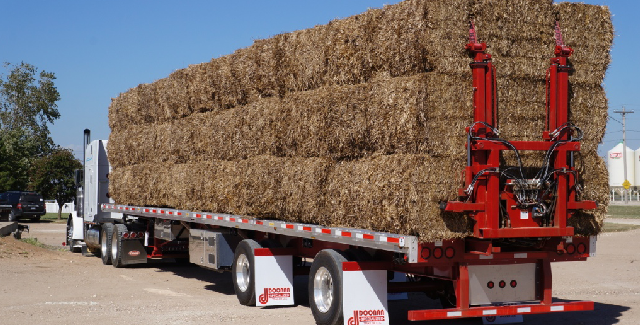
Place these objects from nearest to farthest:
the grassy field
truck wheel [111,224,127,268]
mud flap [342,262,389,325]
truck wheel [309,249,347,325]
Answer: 1. mud flap [342,262,389,325]
2. truck wheel [309,249,347,325]
3. truck wheel [111,224,127,268]
4. the grassy field

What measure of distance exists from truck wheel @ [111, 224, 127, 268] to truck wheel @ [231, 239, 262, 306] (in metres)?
5.81

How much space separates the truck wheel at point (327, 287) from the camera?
985 centimetres

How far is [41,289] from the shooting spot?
14.6m

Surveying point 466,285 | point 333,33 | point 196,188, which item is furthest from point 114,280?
point 466,285

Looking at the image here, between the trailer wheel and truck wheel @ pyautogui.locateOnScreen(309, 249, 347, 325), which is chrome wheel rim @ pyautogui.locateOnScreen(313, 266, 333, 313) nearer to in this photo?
truck wheel @ pyautogui.locateOnScreen(309, 249, 347, 325)

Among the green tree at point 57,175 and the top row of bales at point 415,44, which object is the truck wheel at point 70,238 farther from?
the green tree at point 57,175

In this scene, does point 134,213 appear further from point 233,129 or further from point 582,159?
point 582,159

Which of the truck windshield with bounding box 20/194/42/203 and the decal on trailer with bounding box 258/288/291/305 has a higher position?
the truck windshield with bounding box 20/194/42/203

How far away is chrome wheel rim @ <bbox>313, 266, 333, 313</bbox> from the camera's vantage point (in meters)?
10.4

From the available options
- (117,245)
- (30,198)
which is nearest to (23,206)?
(30,198)

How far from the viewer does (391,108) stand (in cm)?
914

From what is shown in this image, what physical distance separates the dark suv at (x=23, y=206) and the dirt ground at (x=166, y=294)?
25.2m

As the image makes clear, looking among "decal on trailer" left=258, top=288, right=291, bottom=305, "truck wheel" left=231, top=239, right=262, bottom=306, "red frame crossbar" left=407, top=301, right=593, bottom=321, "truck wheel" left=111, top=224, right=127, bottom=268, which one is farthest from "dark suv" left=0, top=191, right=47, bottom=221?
"red frame crossbar" left=407, top=301, right=593, bottom=321

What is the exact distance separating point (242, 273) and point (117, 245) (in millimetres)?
6337
